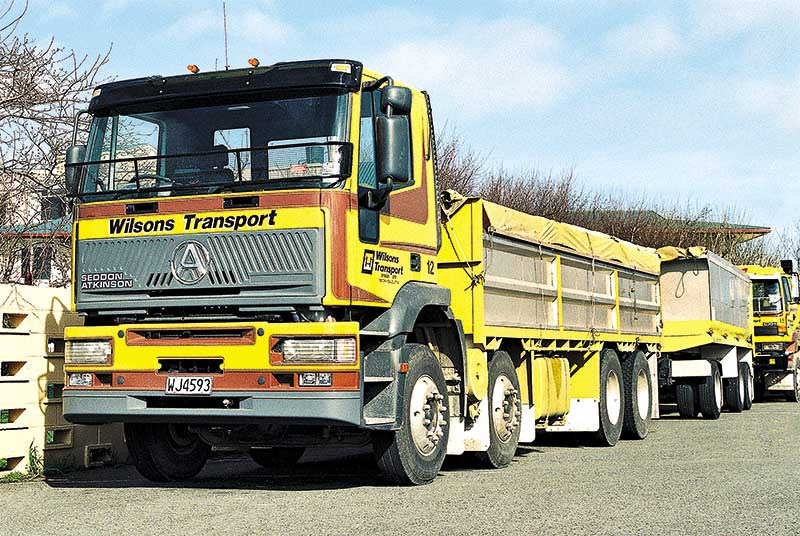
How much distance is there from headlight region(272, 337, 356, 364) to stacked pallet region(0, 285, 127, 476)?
133 inches

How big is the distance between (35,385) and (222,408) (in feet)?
9.32

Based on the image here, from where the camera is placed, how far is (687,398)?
21.2 meters

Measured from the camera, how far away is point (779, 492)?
9711 mm

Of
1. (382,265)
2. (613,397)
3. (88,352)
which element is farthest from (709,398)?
(88,352)

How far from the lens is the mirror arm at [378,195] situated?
31.2 ft

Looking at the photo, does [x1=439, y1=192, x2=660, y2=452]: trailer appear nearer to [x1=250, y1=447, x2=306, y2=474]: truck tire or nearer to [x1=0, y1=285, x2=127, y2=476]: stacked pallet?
[x1=250, y1=447, x2=306, y2=474]: truck tire

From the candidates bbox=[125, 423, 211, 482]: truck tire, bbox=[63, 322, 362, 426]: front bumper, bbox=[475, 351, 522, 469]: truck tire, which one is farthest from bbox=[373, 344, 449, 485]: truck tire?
bbox=[125, 423, 211, 482]: truck tire

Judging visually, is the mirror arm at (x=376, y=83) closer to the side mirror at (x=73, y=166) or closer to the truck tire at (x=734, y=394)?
the side mirror at (x=73, y=166)

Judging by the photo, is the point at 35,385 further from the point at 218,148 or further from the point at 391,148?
the point at 391,148

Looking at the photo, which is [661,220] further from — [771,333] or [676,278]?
[676,278]

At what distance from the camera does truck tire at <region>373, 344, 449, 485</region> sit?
9922 millimetres

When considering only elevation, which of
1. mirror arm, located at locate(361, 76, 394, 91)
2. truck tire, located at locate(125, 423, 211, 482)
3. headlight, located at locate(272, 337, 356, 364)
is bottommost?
truck tire, located at locate(125, 423, 211, 482)

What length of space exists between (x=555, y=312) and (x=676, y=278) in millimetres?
8242

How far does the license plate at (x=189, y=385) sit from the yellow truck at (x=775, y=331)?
69.2 ft
